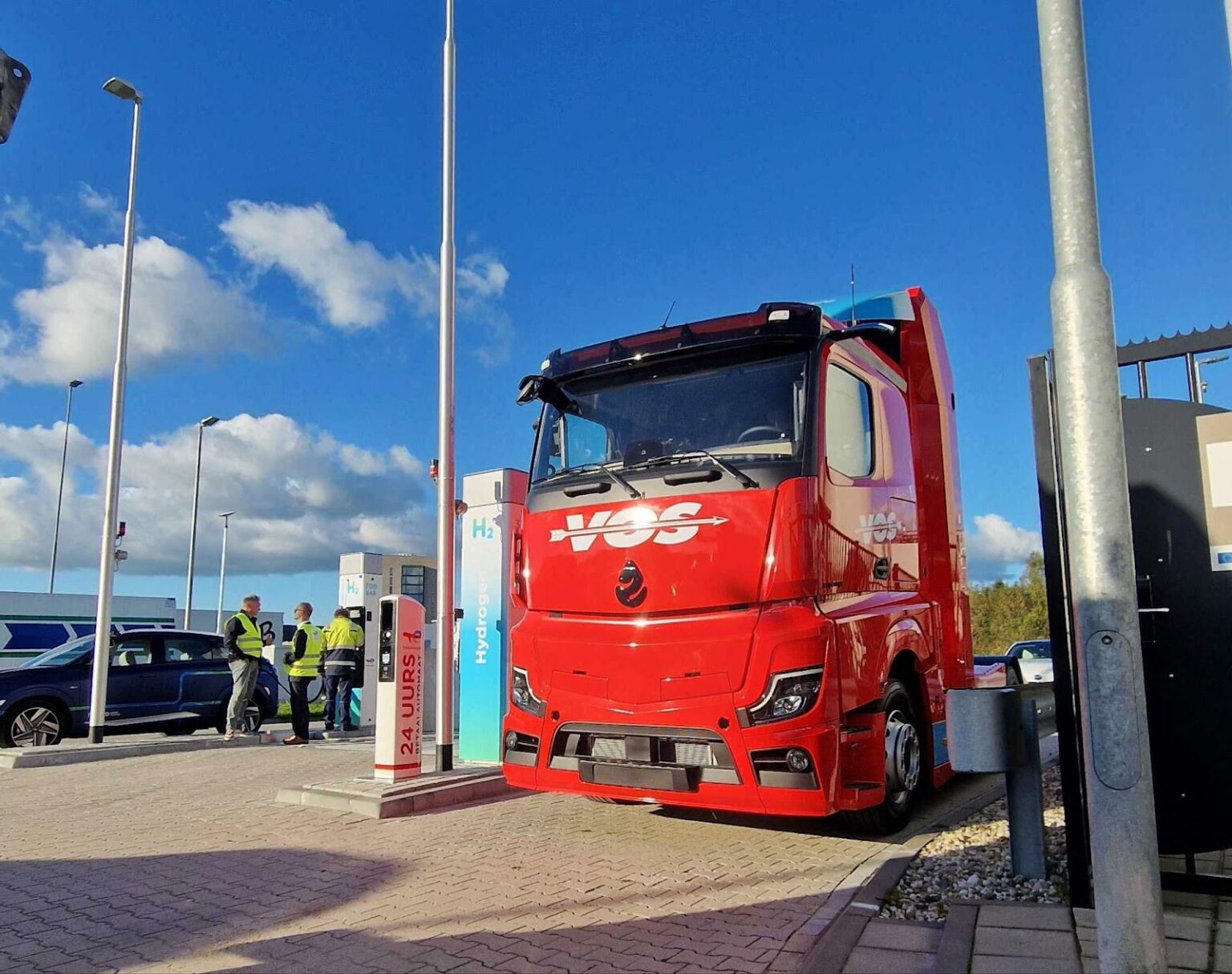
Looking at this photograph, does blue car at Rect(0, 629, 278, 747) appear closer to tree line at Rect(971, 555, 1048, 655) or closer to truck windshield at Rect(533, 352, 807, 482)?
truck windshield at Rect(533, 352, 807, 482)

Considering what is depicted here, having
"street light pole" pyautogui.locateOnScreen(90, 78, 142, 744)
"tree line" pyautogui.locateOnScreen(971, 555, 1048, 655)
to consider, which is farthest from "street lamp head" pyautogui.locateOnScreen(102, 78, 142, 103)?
"tree line" pyautogui.locateOnScreen(971, 555, 1048, 655)

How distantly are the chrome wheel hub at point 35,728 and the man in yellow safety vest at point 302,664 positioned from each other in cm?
298

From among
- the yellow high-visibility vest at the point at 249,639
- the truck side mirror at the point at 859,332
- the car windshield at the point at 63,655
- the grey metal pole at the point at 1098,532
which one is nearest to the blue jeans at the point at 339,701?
the yellow high-visibility vest at the point at 249,639

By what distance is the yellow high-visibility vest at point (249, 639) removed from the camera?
40.3 ft

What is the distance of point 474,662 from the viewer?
31.9 feet

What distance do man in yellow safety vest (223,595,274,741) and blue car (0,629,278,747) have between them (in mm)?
812

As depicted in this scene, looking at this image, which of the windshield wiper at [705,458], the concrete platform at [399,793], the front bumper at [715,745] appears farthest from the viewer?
the concrete platform at [399,793]

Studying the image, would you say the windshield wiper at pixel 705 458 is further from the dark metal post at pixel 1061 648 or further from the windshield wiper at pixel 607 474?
the dark metal post at pixel 1061 648

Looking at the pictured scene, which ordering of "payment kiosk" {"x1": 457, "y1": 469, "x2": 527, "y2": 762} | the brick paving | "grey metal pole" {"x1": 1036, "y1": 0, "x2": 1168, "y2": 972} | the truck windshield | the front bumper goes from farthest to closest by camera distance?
"payment kiosk" {"x1": 457, "y1": 469, "x2": 527, "y2": 762}, the truck windshield, the front bumper, the brick paving, "grey metal pole" {"x1": 1036, "y1": 0, "x2": 1168, "y2": 972}

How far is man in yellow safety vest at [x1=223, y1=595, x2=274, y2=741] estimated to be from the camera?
40.2 feet

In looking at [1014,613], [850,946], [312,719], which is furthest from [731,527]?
[1014,613]

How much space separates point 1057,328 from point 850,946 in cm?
261

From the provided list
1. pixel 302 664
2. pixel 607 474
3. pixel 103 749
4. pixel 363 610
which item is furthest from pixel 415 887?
pixel 363 610

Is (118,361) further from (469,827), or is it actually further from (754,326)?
(754,326)
